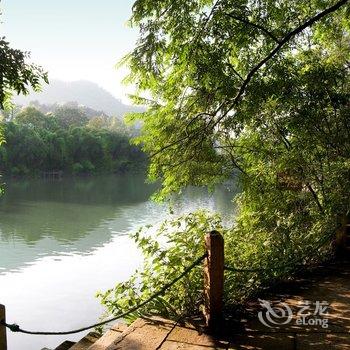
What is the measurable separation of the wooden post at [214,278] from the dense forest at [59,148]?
193 feet

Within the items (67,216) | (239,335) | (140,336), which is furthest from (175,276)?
(67,216)

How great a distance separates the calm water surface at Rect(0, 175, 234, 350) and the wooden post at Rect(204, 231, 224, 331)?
3428mm

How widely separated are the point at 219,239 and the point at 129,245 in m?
19.4

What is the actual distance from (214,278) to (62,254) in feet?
61.3

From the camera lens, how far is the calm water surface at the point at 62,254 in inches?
527

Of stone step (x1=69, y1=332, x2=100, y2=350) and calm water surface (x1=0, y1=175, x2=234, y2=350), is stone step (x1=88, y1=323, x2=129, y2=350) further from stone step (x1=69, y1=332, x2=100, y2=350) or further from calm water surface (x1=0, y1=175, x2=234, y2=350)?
calm water surface (x1=0, y1=175, x2=234, y2=350)

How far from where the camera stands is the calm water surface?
13.4m

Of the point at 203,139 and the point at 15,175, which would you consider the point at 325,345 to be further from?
the point at 15,175

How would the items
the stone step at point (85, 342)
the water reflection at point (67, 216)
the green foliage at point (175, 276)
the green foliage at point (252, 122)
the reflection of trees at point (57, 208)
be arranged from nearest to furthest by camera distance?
the stone step at point (85, 342) → the green foliage at point (175, 276) → the green foliage at point (252, 122) → the water reflection at point (67, 216) → the reflection of trees at point (57, 208)

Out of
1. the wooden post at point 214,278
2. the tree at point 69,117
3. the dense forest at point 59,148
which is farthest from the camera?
the tree at point 69,117

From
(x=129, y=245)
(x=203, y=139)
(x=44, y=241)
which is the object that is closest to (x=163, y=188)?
(x=203, y=139)

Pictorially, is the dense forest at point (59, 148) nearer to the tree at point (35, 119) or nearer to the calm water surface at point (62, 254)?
the tree at point (35, 119)

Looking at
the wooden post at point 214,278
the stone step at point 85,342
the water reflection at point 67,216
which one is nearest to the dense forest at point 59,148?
the water reflection at point 67,216

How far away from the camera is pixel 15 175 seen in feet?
211
